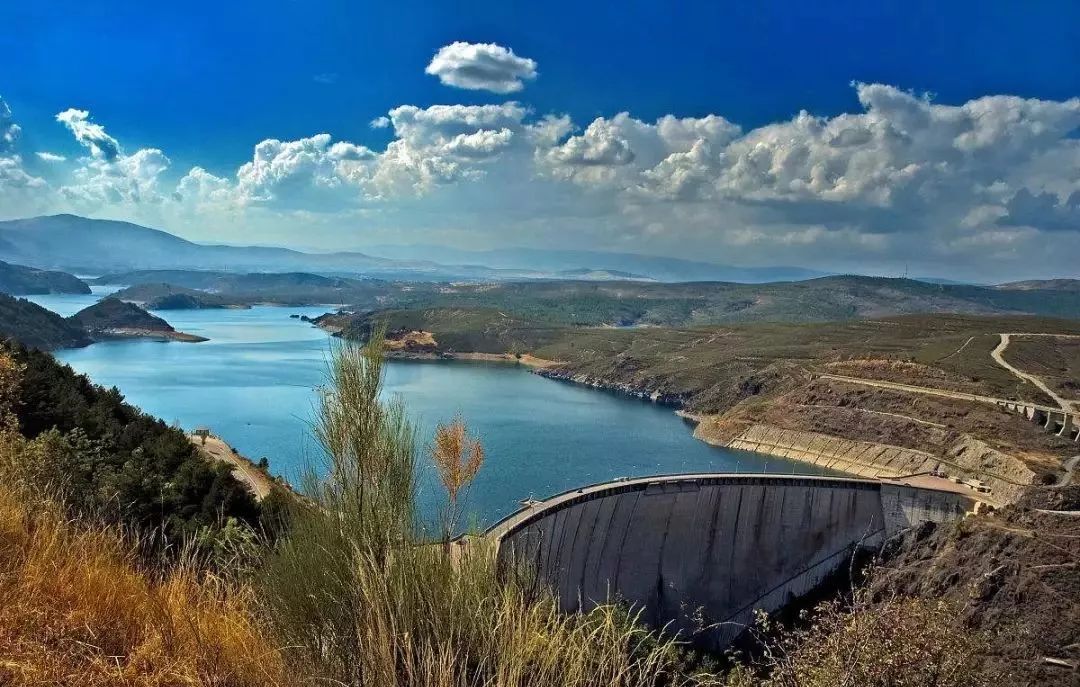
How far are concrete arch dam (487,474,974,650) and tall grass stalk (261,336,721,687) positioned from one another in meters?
16.9

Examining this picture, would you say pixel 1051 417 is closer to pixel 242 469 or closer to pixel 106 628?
pixel 242 469

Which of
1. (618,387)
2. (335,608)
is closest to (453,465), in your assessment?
(335,608)

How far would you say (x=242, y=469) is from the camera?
24.2m

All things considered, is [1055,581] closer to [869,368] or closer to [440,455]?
[440,455]

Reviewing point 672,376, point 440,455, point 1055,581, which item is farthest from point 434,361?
point 440,455

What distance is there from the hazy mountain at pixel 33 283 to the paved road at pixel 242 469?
15637 cm

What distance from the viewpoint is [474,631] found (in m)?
3.03

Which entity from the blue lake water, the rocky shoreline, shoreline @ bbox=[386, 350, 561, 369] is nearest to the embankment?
the blue lake water

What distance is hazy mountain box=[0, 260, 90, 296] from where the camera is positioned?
15850cm

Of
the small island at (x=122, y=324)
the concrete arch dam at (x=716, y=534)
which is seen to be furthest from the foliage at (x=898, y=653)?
the small island at (x=122, y=324)

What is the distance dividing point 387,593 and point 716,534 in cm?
2492

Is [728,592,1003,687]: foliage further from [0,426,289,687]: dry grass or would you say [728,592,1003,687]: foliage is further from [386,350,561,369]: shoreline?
[386,350,561,369]: shoreline

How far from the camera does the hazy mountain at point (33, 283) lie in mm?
158500

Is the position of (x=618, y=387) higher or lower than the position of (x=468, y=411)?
higher
